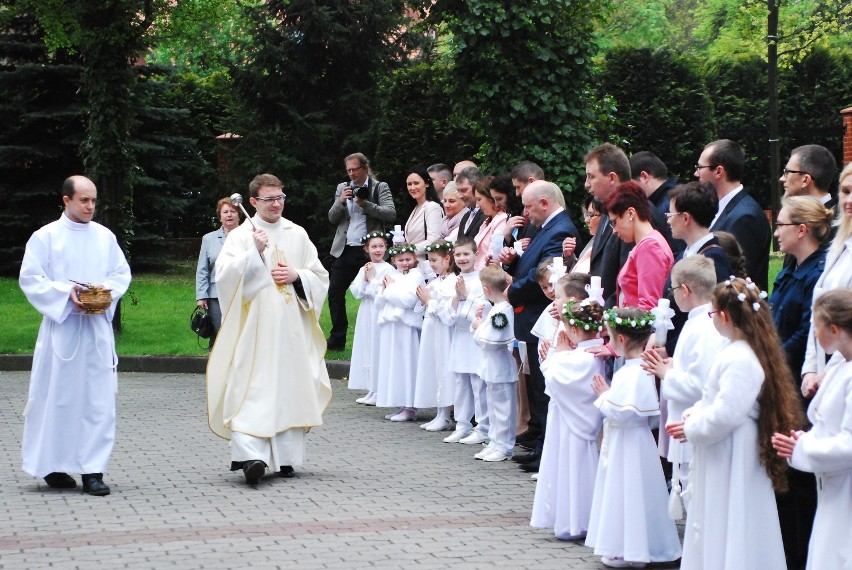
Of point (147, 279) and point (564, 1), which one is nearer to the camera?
point (564, 1)

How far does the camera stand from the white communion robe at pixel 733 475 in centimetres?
603

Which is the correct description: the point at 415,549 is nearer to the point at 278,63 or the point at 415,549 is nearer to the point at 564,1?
the point at 564,1

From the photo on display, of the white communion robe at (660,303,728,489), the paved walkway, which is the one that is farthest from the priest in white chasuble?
the white communion robe at (660,303,728,489)

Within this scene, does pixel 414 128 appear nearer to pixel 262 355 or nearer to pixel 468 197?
pixel 468 197

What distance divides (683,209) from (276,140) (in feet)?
66.2

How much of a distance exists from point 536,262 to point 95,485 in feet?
11.7

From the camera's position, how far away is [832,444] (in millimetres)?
5621

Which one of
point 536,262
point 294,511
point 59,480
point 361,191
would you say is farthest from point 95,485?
point 361,191

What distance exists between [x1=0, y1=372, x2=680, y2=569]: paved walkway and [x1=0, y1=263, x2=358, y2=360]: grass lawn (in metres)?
4.96

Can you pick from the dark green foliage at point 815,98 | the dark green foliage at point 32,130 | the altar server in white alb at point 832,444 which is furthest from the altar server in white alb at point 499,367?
the dark green foliage at point 815,98

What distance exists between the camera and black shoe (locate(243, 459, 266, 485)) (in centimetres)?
941

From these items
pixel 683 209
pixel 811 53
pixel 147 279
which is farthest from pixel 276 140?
pixel 683 209

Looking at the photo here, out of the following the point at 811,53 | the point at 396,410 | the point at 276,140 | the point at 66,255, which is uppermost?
the point at 811,53

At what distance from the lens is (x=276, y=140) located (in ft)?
89.0
